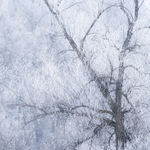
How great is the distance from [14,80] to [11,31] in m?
2.22

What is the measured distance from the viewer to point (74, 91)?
7617mm

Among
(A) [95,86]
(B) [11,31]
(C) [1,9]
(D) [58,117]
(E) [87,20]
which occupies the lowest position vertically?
(D) [58,117]

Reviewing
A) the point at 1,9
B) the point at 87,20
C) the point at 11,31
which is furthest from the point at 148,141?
the point at 1,9

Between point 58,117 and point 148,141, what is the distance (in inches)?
87.7

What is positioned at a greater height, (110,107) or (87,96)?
(87,96)

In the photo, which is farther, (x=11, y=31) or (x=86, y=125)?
(x=11, y=31)

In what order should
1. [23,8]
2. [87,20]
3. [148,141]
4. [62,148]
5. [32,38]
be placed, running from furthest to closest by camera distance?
[23,8]
[32,38]
[87,20]
[62,148]
[148,141]

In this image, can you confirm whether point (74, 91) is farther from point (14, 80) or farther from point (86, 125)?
point (14, 80)

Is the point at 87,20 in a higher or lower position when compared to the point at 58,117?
higher

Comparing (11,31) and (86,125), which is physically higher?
(11,31)

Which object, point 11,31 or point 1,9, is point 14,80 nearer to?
point 11,31

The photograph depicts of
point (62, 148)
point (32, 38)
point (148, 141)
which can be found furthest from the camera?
point (32, 38)

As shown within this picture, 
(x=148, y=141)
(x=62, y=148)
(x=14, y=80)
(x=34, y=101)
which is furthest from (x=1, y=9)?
(x=148, y=141)

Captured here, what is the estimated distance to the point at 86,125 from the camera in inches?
298
